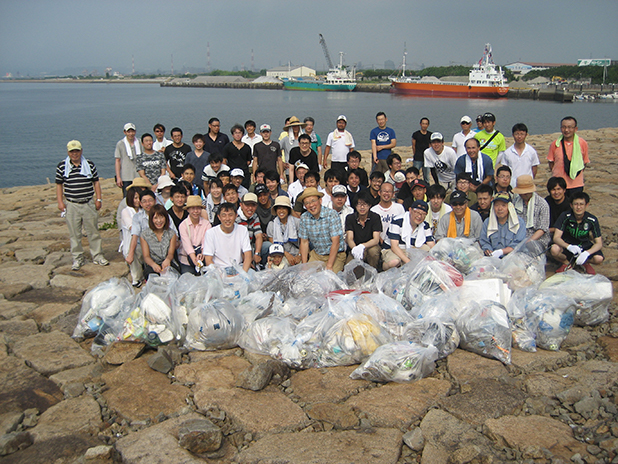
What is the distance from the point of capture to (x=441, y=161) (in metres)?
7.24

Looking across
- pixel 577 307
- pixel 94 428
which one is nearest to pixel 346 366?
pixel 94 428

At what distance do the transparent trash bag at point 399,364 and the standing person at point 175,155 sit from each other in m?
5.07

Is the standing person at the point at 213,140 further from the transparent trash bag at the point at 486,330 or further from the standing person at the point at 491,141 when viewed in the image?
the transparent trash bag at the point at 486,330

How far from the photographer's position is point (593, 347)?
389 cm

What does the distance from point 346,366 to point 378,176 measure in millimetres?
3128

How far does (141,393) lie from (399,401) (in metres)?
1.89

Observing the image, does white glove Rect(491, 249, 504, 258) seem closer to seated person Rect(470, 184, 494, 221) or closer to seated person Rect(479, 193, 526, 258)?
seated person Rect(479, 193, 526, 258)

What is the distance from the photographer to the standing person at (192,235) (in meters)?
5.45

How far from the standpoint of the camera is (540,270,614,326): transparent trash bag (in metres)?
4.15

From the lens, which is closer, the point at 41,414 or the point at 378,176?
the point at 41,414

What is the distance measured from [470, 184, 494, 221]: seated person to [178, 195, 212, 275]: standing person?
318 centimetres

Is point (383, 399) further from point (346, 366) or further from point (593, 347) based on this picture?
point (593, 347)

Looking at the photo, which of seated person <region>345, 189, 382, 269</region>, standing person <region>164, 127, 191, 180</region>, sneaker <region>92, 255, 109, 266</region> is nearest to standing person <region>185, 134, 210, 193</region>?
standing person <region>164, 127, 191, 180</region>

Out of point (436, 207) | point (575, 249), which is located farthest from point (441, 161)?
point (575, 249)
